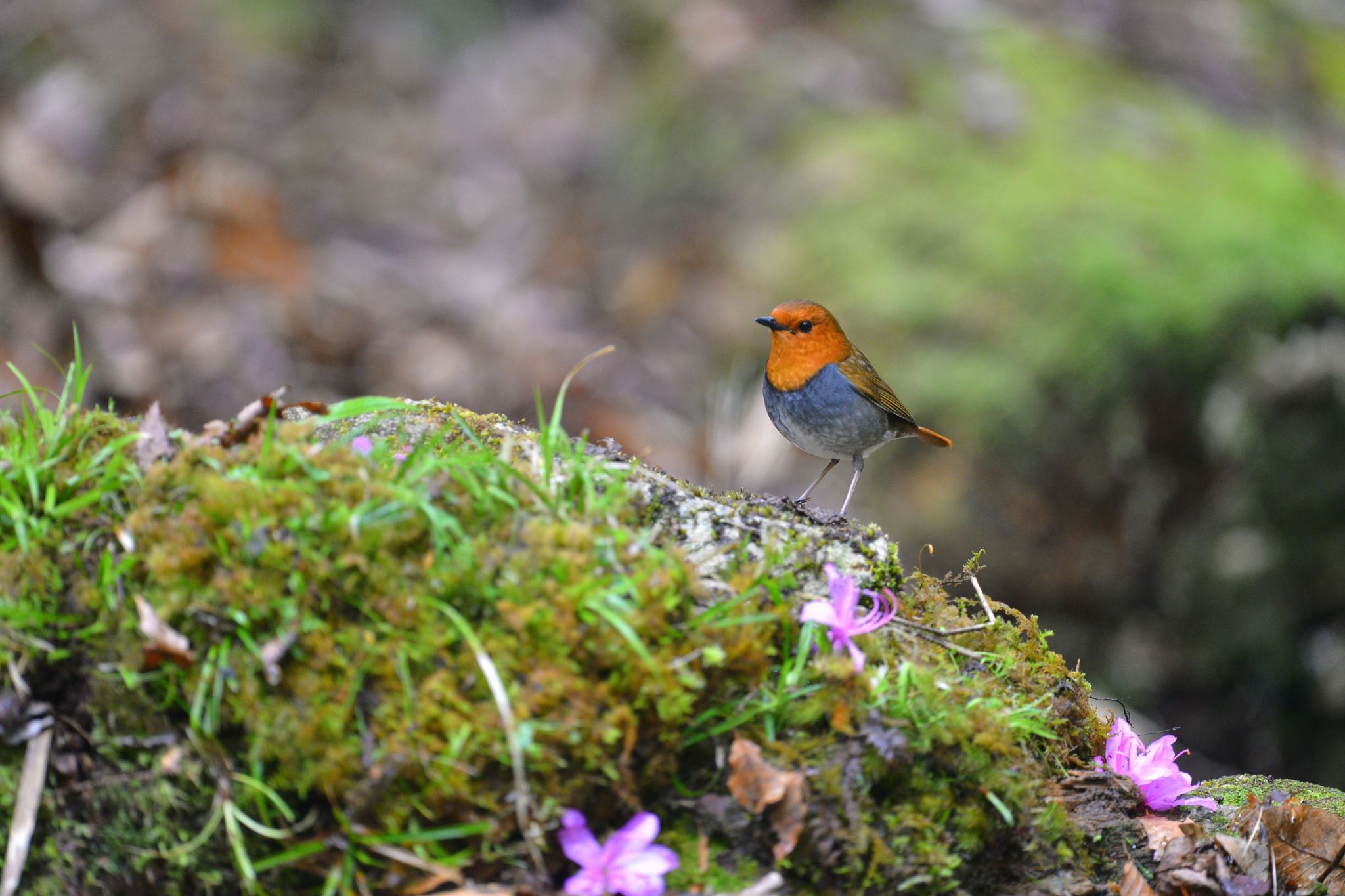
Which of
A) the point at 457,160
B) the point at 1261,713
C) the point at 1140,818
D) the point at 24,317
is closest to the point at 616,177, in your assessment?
the point at 457,160

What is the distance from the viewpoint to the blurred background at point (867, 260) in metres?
4.82

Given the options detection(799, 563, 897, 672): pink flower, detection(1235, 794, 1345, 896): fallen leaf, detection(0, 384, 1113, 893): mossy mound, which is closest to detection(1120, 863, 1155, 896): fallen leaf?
detection(0, 384, 1113, 893): mossy mound

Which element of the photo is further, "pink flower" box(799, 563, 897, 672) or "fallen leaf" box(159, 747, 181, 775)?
"pink flower" box(799, 563, 897, 672)

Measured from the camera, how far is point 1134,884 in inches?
81.2

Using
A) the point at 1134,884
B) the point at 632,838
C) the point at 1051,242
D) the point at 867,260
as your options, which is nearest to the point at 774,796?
the point at 632,838

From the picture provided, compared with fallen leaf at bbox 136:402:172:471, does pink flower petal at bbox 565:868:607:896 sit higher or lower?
lower

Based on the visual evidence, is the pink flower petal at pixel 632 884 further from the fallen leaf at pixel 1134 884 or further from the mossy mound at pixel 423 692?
the fallen leaf at pixel 1134 884

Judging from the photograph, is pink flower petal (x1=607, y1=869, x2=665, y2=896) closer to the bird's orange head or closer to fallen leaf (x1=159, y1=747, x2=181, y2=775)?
fallen leaf (x1=159, y1=747, x2=181, y2=775)

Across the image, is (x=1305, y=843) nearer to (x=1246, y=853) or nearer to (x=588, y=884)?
(x=1246, y=853)

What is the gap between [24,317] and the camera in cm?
543

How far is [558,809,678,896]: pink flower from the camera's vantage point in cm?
165

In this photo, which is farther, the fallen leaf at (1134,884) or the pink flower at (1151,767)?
the pink flower at (1151,767)

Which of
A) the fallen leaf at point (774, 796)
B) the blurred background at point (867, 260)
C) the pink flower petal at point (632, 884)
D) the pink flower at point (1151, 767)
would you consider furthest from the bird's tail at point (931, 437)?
the pink flower petal at point (632, 884)

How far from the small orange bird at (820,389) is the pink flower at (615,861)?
6.13ft
